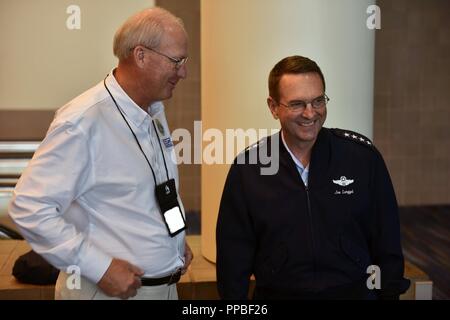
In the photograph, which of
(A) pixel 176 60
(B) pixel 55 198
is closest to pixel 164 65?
(A) pixel 176 60

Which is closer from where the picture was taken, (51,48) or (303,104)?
(303,104)

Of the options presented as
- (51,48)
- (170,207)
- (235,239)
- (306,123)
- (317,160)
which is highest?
(51,48)

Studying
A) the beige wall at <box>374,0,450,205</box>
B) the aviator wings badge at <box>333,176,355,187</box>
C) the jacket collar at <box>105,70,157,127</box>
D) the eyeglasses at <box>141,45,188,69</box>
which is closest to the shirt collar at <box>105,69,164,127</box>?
the jacket collar at <box>105,70,157,127</box>

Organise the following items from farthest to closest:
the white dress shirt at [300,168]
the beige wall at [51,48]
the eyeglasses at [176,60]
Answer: the beige wall at [51,48] → the white dress shirt at [300,168] → the eyeglasses at [176,60]

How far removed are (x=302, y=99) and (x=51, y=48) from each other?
220 cm

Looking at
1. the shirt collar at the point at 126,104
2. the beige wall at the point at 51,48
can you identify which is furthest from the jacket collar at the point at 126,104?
the beige wall at the point at 51,48

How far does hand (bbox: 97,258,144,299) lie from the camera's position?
59.5 inches

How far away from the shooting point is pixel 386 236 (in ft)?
5.50

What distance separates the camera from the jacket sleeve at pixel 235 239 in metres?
1.68

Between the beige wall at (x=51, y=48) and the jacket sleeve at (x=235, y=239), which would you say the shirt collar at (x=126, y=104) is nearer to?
the jacket sleeve at (x=235, y=239)

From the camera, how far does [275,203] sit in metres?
1.63

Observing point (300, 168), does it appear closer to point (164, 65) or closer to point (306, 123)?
point (306, 123)
